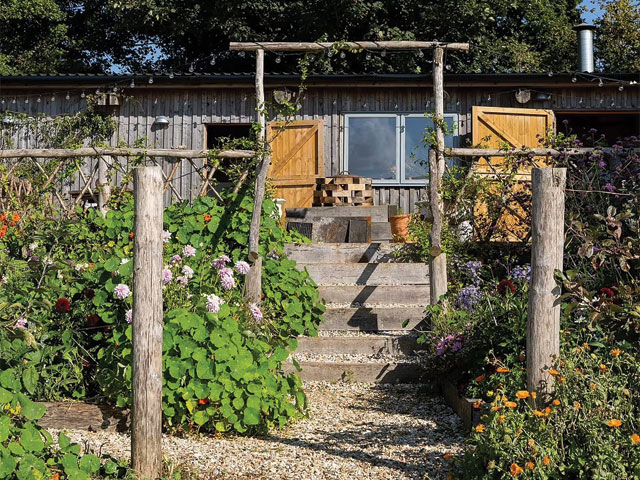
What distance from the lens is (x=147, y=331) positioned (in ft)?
11.8

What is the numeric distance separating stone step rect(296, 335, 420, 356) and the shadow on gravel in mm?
920

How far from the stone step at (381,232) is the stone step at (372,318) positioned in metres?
2.83

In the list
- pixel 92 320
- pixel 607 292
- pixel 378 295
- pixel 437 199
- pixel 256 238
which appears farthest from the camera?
pixel 378 295

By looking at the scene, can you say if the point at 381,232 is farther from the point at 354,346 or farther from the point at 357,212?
the point at 354,346

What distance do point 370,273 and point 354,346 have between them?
1.28m

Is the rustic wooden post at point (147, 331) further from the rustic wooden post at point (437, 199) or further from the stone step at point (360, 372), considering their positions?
the rustic wooden post at point (437, 199)

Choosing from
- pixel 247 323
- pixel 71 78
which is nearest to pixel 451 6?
pixel 71 78

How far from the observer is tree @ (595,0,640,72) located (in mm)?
18094

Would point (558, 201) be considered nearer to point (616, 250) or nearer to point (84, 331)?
point (616, 250)

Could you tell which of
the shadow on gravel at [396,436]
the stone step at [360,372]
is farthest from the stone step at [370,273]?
the shadow on gravel at [396,436]

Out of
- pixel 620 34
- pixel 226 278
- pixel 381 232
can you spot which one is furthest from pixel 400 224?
pixel 620 34

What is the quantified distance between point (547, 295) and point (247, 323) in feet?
7.73

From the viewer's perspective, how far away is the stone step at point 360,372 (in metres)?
6.23

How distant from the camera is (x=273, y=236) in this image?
23.6 ft
